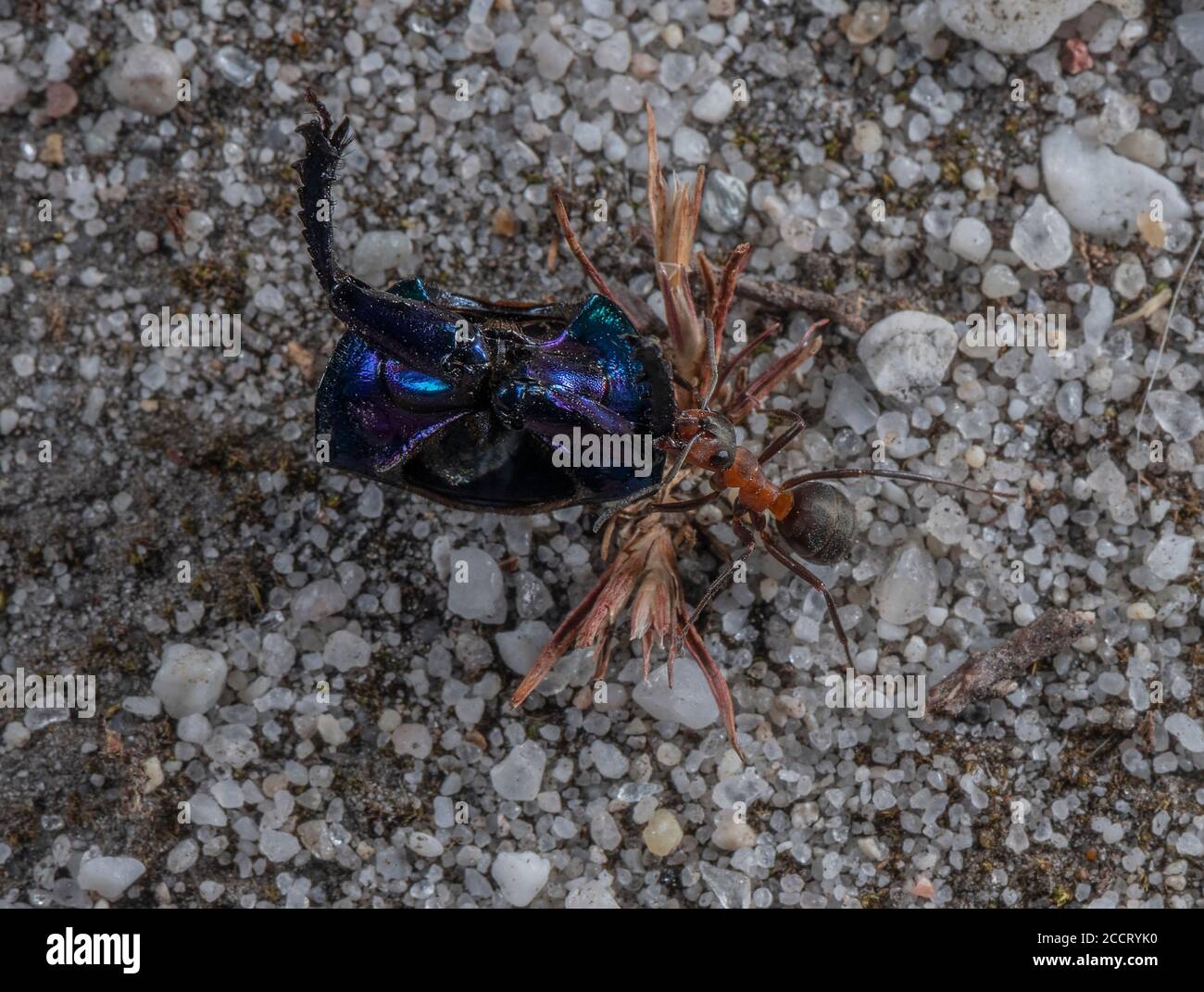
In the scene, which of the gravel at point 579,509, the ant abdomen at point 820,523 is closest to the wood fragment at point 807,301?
the gravel at point 579,509

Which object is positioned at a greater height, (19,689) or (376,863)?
(19,689)

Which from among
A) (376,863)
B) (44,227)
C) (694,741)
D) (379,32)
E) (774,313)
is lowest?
(376,863)

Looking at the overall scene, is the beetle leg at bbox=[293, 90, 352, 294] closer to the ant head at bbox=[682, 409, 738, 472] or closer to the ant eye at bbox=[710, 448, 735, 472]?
the ant head at bbox=[682, 409, 738, 472]

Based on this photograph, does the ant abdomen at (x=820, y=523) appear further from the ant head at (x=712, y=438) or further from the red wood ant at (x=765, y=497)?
the ant head at (x=712, y=438)

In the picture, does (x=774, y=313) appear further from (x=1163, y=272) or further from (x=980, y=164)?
(x=1163, y=272)

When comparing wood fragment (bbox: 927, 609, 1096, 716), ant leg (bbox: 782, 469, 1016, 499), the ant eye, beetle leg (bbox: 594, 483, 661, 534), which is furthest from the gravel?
the ant eye

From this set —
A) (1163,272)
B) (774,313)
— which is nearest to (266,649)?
(774,313)

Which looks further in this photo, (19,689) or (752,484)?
(19,689)
